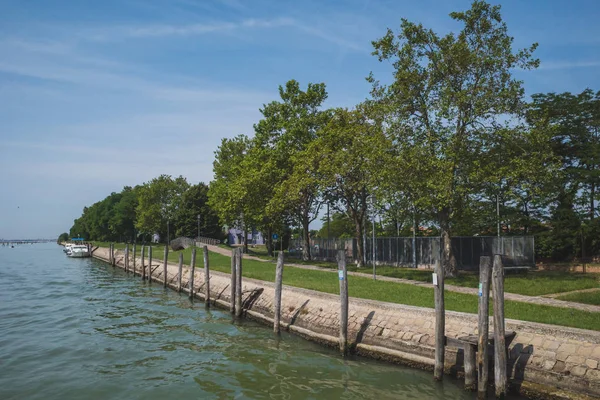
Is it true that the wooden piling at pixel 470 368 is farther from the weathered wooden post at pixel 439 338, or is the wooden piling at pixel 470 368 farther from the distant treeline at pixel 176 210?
the distant treeline at pixel 176 210

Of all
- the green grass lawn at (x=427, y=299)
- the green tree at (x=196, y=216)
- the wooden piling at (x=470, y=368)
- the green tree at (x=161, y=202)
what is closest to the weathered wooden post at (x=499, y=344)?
the wooden piling at (x=470, y=368)

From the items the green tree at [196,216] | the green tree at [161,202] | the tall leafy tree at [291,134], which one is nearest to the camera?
the tall leafy tree at [291,134]

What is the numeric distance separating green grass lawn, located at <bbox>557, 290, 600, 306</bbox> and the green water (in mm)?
7416

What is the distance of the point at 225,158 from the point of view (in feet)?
183

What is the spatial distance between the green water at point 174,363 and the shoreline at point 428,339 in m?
0.50

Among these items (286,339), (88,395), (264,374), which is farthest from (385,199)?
(88,395)

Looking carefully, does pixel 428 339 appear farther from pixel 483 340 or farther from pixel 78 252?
pixel 78 252

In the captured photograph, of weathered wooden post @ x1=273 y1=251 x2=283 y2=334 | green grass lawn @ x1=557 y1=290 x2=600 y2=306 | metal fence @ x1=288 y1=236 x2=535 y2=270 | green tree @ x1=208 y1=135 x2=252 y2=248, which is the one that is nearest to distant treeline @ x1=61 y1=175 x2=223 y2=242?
green tree @ x1=208 y1=135 x2=252 y2=248

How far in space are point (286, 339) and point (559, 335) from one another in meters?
8.45

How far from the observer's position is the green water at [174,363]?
10789 millimetres

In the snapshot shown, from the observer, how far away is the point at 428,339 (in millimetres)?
11938

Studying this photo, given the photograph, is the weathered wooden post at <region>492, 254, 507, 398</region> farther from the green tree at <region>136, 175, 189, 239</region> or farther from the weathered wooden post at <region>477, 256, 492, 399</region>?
the green tree at <region>136, 175, 189, 239</region>

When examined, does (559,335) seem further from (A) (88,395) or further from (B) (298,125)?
(B) (298,125)

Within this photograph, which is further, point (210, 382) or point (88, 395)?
point (210, 382)
